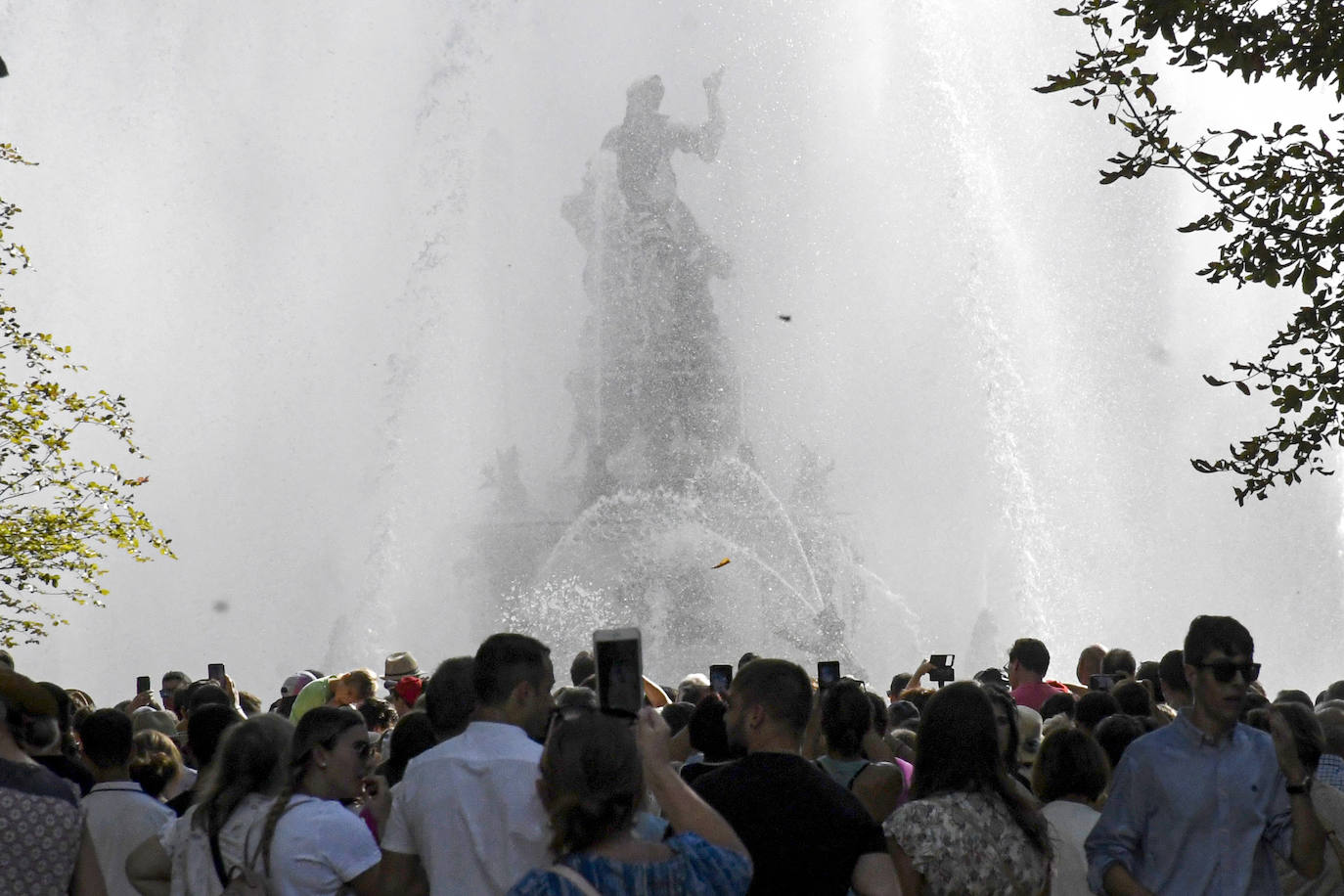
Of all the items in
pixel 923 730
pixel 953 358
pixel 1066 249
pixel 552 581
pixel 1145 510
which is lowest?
pixel 923 730

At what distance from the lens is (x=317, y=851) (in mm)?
4547

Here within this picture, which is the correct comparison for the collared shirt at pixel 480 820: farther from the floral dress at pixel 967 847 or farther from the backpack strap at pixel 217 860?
the floral dress at pixel 967 847

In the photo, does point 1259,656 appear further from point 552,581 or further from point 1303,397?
point 1303,397

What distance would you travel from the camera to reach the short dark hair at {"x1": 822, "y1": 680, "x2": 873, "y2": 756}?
5.88m

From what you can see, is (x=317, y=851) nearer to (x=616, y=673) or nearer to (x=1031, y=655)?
(x=616, y=673)

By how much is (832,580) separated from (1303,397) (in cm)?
1695

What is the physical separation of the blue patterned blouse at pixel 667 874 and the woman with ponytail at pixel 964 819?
97 cm

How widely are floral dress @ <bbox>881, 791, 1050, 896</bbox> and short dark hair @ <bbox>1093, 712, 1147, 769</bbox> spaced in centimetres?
180

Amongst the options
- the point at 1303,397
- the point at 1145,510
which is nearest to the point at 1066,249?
the point at 1145,510

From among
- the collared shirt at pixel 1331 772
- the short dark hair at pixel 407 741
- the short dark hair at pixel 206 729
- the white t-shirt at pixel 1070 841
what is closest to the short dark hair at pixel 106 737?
the short dark hair at pixel 206 729

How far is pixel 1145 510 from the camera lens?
33.2 metres

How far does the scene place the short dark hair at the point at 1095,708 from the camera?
6.87m

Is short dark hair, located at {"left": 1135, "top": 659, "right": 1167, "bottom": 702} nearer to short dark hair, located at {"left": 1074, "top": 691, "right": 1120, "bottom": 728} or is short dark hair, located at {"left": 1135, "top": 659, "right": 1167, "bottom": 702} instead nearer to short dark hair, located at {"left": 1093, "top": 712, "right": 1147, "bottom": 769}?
short dark hair, located at {"left": 1074, "top": 691, "right": 1120, "bottom": 728}

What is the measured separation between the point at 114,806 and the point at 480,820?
214cm
